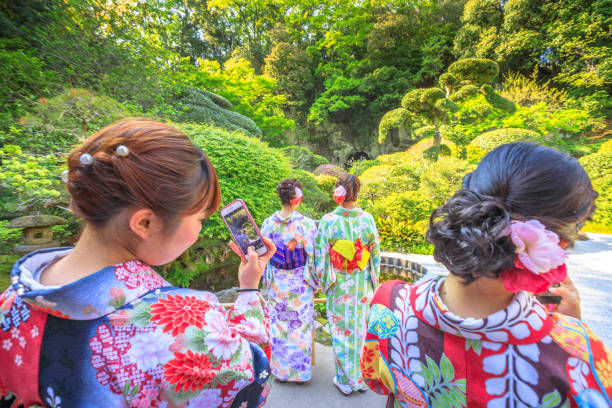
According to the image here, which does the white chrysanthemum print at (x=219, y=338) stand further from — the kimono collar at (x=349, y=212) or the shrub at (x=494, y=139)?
the shrub at (x=494, y=139)

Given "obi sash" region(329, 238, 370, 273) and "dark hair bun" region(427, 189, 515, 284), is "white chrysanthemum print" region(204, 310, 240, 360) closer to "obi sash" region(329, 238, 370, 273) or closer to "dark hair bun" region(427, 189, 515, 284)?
"dark hair bun" region(427, 189, 515, 284)

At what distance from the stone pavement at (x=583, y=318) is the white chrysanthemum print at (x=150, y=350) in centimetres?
221

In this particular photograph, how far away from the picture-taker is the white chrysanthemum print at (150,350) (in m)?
0.59

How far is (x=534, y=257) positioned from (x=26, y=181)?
4184mm

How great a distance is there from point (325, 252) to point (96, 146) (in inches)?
85.3

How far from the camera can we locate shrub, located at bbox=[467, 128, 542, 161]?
8492 millimetres

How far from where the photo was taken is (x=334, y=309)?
2.63 meters

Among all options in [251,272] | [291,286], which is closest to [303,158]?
[291,286]

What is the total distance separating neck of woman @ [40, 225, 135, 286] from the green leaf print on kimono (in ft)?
3.11

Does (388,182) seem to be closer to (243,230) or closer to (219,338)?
(243,230)

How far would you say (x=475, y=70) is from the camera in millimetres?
8258

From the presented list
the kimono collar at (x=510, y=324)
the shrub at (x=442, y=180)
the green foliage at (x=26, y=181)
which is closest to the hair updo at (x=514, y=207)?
the kimono collar at (x=510, y=324)

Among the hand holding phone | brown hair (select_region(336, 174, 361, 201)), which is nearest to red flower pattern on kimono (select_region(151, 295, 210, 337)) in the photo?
the hand holding phone

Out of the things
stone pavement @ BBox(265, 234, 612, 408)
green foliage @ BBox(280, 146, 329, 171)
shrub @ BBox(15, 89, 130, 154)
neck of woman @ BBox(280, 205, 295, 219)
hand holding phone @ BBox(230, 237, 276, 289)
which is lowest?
stone pavement @ BBox(265, 234, 612, 408)
